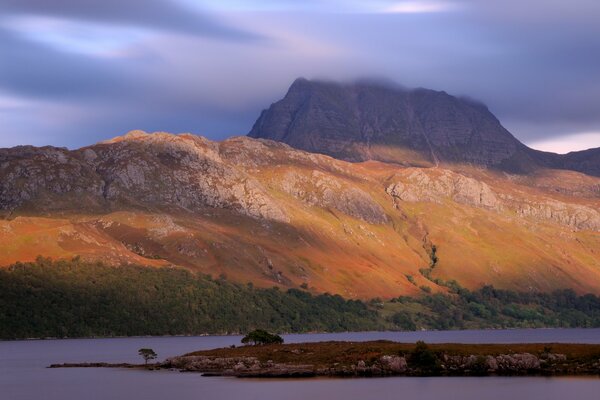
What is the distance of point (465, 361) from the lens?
6619 inches

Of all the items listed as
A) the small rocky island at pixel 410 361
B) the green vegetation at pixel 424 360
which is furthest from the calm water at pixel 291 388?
the small rocky island at pixel 410 361

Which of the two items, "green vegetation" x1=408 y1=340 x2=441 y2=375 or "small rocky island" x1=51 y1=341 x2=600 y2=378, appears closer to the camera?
"green vegetation" x1=408 y1=340 x2=441 y2=375

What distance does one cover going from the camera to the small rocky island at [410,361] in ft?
544

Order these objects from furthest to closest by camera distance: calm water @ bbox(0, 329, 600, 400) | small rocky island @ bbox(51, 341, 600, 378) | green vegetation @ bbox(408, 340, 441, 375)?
1. small rocky island @ bbox(51, 341, 600, 378)
2. green vegetation @ bbox(408, 340, 441, 375)
3. calm water @ bbox(0, 329, 600, 400)

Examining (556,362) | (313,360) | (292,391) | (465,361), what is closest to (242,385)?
(292,391)

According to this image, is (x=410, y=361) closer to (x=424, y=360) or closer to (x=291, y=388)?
(x=424, y=360)

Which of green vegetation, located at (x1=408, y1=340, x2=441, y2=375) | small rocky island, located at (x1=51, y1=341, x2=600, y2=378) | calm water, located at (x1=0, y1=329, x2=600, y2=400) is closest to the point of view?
calm water, located at (x1=0, y1=329, x2=600, y2=400)

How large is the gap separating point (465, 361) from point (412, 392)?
110 ft

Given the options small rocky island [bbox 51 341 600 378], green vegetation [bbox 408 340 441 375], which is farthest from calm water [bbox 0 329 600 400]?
small rocky island [bbox 51 341 600 378]

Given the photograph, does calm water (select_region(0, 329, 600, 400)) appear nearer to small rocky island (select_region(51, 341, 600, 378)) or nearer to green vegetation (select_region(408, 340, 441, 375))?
green vegetation (select_region(408, 340, 441, 375))

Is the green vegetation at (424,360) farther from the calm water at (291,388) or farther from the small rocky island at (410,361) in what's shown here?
the calm water at (291,388)

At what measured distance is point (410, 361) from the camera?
170 metres

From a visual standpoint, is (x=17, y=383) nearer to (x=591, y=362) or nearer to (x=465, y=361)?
(x=465, y=361)

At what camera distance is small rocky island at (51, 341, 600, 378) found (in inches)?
6531
